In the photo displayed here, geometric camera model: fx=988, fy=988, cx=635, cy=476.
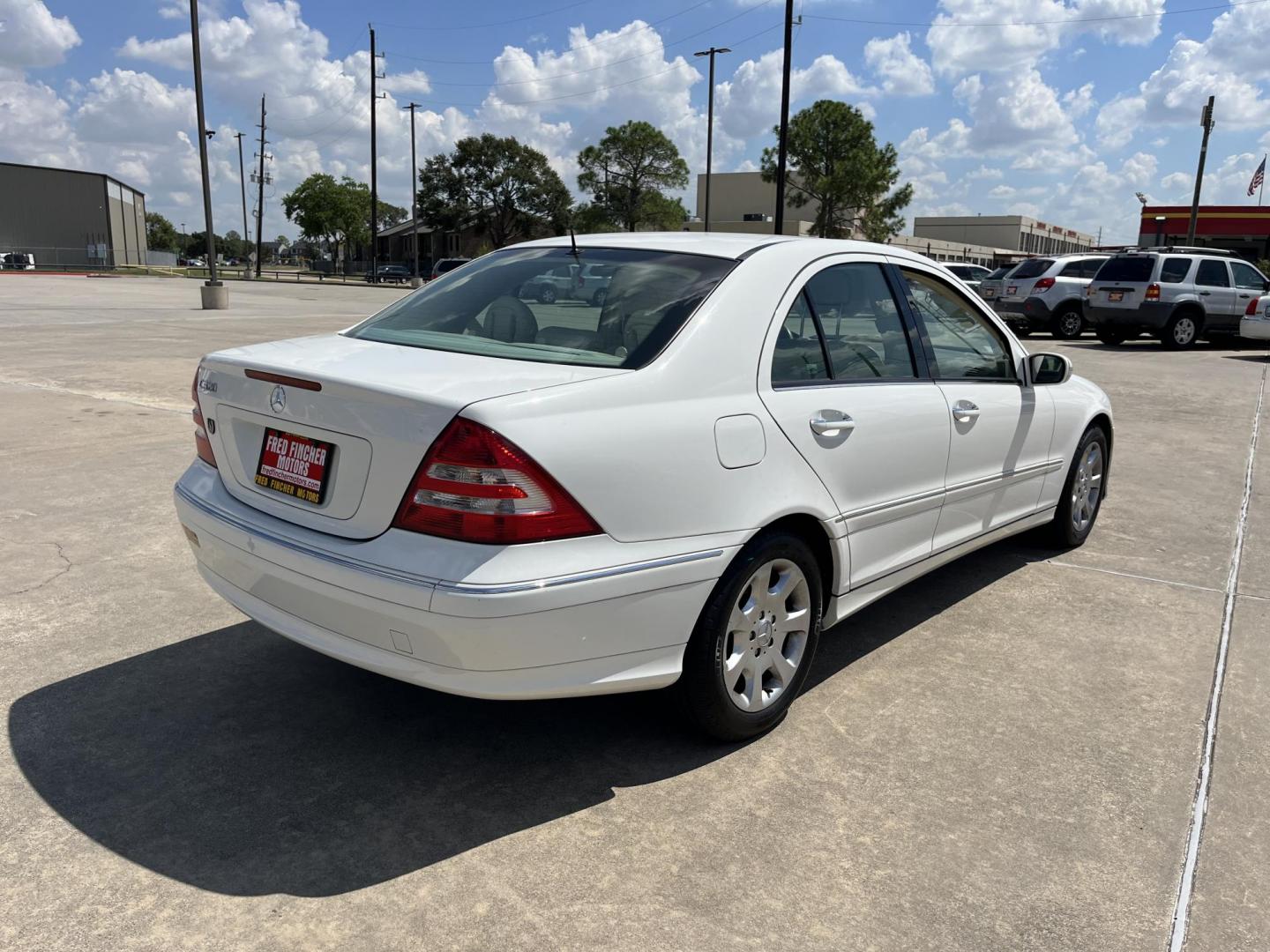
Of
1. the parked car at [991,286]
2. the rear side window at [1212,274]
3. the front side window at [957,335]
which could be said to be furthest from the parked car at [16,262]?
the front side window at [957,335]

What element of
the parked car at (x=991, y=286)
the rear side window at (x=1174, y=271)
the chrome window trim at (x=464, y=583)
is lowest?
the chrome window trim at (x=464, y=583)

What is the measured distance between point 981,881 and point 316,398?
2.23m

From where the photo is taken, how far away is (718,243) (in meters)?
3.63

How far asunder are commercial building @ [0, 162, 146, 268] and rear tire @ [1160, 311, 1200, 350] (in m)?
84.2

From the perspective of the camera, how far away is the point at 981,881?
2582 mm

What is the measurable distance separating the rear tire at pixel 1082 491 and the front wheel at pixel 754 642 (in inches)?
101

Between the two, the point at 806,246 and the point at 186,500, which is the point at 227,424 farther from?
the point at 806,246

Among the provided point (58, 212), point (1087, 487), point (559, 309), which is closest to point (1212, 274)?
point (1087, 487)

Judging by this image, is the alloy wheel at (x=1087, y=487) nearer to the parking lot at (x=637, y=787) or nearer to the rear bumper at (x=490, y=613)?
the parking lot at (x=637, y=787)

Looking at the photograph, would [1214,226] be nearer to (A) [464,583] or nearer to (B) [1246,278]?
(B) [1246,278]

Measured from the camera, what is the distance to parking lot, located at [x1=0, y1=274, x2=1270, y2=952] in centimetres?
241

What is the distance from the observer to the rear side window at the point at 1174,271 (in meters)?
18.2

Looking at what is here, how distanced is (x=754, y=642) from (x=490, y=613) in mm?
1013

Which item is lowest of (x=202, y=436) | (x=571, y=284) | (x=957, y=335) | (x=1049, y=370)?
(x=202, y=436)
